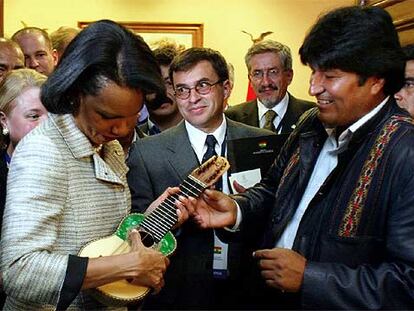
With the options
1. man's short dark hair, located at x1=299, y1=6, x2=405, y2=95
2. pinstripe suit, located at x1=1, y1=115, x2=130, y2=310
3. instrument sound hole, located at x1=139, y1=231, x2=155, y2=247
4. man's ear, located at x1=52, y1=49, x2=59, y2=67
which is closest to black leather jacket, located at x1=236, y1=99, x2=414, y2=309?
man's short dark hair, located at x1=299, y1=6, x2=405, y2=95

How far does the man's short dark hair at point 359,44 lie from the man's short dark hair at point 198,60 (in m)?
0.85

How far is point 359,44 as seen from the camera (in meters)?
1.41

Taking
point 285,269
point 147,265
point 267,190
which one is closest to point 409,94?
point 267,190

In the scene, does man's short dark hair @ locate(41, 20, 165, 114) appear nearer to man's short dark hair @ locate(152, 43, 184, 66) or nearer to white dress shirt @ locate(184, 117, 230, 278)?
white dress shirt @ locate(184, 117, 230, 278)

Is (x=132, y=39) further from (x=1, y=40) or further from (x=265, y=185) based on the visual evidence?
(x=1, y=40)

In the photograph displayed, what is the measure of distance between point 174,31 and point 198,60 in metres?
3.70

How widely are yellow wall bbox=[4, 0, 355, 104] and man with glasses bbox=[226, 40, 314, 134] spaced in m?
2.50

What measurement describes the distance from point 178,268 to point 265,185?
0.47m

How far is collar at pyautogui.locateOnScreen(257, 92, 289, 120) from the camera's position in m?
3.26

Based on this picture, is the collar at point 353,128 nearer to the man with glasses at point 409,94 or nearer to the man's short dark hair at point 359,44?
the man's short dark hair at point 359,44

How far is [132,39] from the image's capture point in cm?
134

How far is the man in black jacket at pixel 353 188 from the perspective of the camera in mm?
1322

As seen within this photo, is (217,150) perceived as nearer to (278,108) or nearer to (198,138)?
(198,138)

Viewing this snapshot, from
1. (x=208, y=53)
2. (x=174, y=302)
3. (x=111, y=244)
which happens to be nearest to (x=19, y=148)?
(x=111, y=244)
